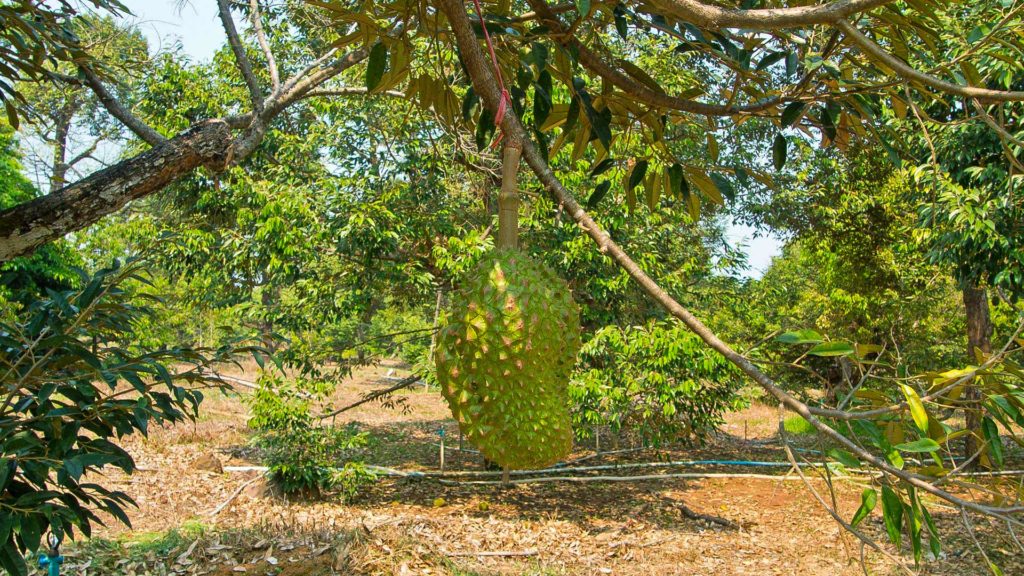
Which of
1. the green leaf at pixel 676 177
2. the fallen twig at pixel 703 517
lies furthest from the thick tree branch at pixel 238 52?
the fallen twig at pixel 703 517

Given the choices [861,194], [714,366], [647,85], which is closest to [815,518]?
[714,366]

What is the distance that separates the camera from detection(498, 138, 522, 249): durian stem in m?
0.89

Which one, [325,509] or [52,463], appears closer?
[52,463]

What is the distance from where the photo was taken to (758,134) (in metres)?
7.74

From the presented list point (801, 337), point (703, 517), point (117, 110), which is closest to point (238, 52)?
point (117, 110)

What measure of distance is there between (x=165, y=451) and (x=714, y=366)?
18.2 ft

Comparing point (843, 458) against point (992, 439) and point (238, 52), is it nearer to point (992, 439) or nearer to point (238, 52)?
point (992, 439)

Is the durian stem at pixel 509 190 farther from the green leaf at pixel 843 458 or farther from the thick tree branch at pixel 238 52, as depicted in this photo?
the thick tree branch at pixel 238 52

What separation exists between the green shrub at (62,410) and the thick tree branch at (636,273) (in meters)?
1.04

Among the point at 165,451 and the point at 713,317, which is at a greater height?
the point at 713,317

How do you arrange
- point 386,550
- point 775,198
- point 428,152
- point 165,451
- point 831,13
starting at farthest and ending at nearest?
point 775,198
point 165,451
point 428,152
point 386,550
point 831,13

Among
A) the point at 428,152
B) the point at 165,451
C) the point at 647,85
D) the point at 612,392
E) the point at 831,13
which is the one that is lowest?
the point at 165,451

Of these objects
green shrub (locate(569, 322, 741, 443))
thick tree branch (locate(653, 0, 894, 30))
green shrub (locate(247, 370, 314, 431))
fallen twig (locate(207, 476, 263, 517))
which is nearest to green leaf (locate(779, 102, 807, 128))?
thick tree branch (locate(653, 0, 894, 30))

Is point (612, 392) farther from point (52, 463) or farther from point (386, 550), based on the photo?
point (52, 463)
